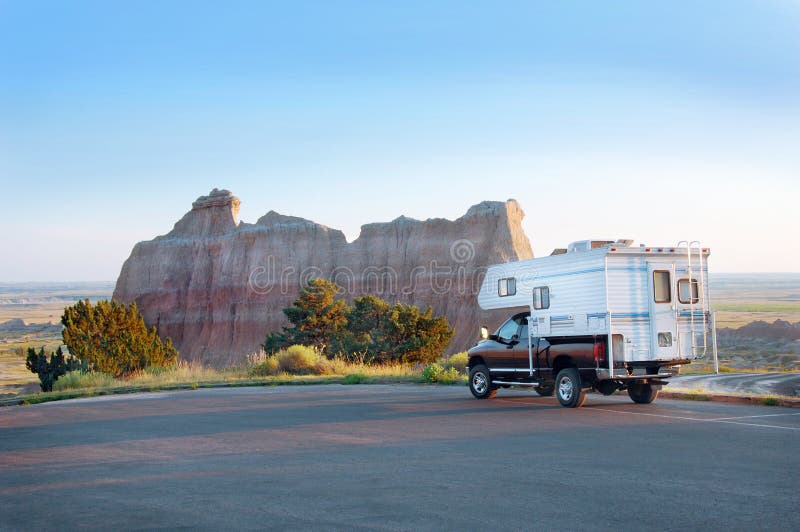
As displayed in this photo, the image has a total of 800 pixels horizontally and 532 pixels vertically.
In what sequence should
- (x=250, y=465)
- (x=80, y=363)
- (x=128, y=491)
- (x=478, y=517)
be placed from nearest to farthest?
(x=478, y=517)
(x=128, y=491)
(x=250, y=465)
(x=80, y=363)

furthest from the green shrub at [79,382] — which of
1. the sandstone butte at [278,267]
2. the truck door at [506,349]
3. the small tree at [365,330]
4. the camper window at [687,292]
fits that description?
the sandstone butte at [278,267]

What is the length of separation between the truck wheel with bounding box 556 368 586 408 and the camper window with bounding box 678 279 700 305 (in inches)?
111

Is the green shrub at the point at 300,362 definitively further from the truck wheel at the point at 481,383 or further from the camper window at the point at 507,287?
the camper window at the point at 507,287

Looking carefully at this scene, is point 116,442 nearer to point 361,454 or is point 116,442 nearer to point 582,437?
point 361,454

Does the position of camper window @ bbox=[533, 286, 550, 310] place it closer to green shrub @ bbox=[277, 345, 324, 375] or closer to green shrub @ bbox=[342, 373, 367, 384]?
green shrub @ bbox=[342, 373, 367, 384]

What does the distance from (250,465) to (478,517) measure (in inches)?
157

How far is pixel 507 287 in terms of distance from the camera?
18.9m

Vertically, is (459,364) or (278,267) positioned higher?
(278,267)

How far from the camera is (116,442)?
12.6m

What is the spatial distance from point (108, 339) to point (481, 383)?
28.0 metres

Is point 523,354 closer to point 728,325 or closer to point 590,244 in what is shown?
point 590,244

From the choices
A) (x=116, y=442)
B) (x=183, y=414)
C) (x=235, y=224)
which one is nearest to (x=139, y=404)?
(x=183, y=414)

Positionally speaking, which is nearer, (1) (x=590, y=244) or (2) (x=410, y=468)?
(2) (x=410, y=468)

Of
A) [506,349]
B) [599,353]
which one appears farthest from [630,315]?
[506,349]
